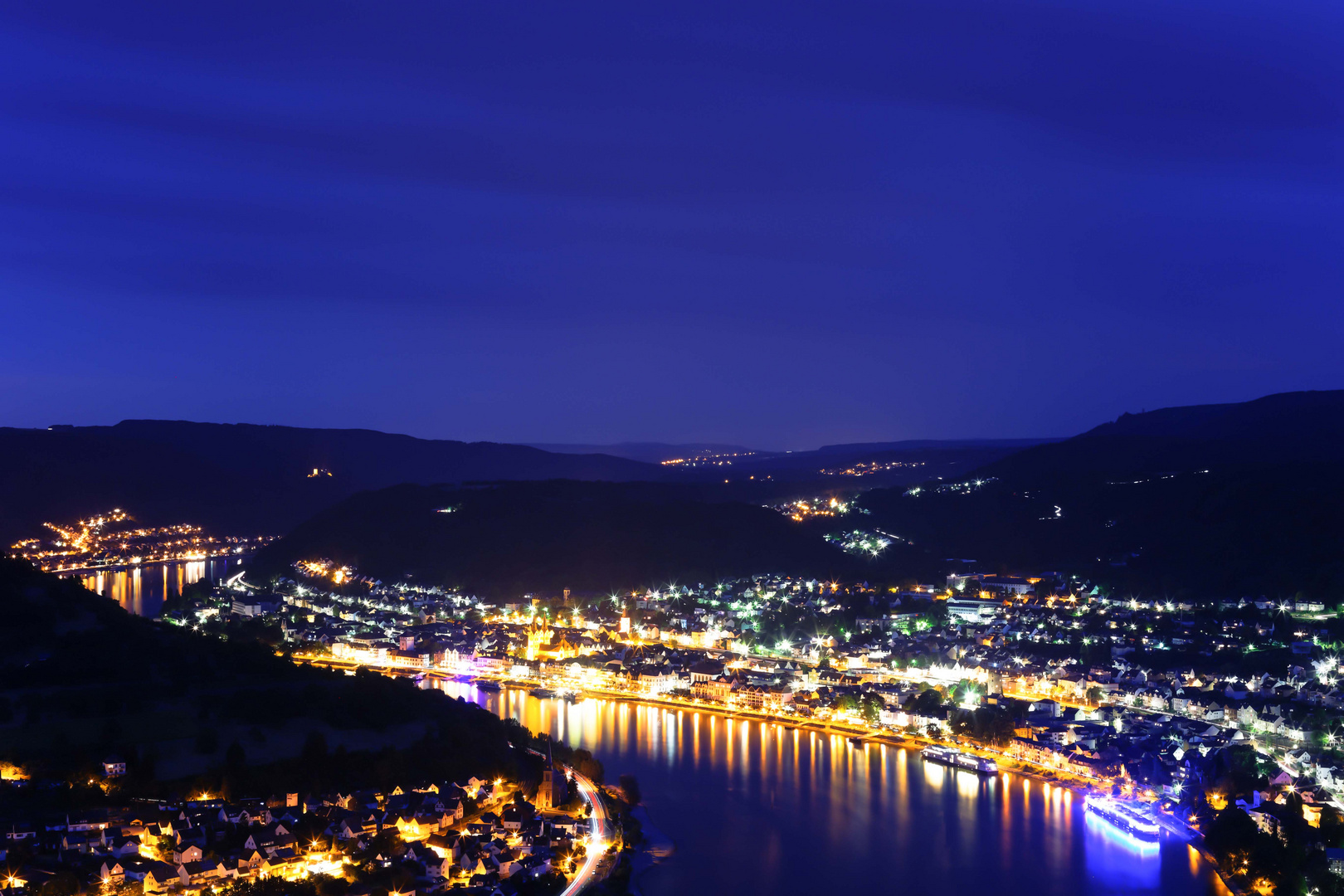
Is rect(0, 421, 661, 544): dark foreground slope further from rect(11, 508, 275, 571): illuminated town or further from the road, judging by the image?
the road

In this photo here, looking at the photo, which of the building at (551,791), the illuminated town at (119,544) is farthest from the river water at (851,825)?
the illuminated town at (119,544)

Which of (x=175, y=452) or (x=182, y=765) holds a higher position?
(x=175, y=452)

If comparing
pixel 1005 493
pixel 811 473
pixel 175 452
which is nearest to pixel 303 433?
pixel 175 452

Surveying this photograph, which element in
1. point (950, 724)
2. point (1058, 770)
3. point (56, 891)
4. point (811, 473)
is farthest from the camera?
point (811, 473)

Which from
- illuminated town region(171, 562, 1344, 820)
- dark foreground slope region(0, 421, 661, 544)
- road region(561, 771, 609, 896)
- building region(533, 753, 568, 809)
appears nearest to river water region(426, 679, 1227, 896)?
road region(561, 771, 609, 896)

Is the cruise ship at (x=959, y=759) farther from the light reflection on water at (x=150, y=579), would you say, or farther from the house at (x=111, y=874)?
the light reflection on water at (x=150, y=579)

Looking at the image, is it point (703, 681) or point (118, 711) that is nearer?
point (118, 711)

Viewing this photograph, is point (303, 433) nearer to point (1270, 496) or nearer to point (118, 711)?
point (1270, 496)

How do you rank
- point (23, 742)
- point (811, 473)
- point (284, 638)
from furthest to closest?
point (811, 473) < point (284, 638) < point (23, 742)
